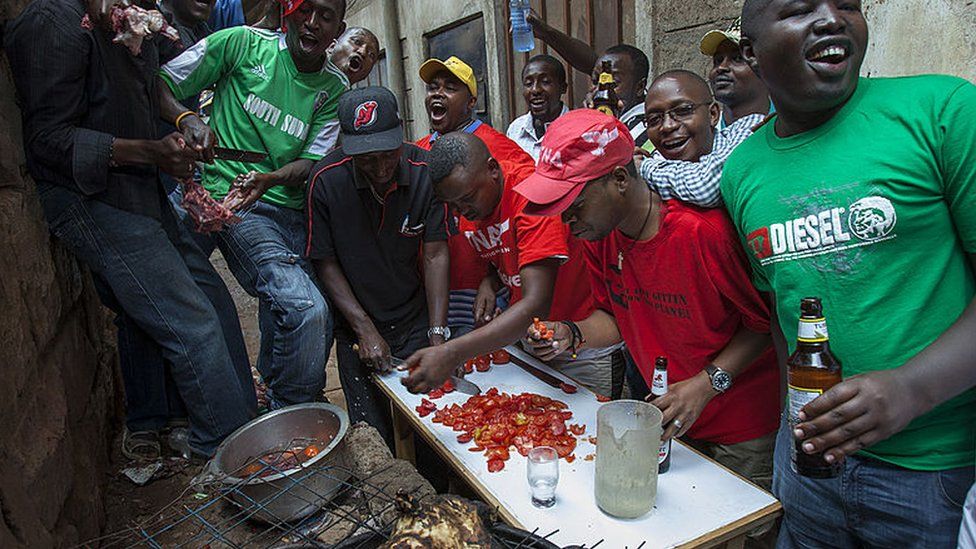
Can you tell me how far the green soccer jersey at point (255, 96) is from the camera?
3480 millimetres

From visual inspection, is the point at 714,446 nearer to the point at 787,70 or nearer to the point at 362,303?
the point at 787,70

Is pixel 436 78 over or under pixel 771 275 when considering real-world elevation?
over

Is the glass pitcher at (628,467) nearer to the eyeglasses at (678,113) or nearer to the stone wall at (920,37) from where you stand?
the eyeglasses at (678,113)

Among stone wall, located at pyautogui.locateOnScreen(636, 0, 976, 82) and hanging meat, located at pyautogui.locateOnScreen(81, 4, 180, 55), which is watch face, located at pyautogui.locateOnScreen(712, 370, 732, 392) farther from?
hanging meat, located at pyautogui.locateOnScreen(81, 4, 180, 55)

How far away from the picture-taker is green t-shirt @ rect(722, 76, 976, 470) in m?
1.44

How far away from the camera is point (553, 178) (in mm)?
2248

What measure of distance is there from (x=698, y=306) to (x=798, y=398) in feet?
2.40

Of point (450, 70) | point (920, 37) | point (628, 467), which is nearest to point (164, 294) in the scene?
point (628, 467)

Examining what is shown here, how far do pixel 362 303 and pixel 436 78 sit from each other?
1908 mm

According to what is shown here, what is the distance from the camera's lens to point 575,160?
7.25 ft

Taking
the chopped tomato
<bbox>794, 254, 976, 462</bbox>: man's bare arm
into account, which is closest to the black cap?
the chopped tomato

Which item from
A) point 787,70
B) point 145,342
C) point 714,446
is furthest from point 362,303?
point 787,70

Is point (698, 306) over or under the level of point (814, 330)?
under

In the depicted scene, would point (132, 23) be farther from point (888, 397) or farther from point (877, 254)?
point (888, 397)
